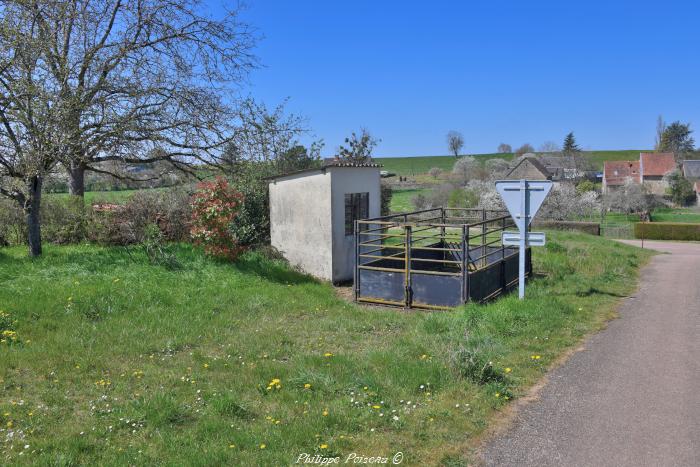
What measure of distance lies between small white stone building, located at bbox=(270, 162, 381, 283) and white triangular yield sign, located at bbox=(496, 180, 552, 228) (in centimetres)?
483

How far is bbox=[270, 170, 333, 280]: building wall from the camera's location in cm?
1361

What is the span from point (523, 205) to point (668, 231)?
33654 millimetres

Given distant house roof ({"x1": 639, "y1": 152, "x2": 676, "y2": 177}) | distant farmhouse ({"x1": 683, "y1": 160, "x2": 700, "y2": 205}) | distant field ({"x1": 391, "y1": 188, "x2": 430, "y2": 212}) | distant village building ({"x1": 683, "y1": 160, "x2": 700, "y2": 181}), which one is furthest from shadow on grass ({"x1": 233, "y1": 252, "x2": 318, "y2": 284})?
distant house roof ({"x1": 639, "y1": 152, "x2": 676, "y2": 177})

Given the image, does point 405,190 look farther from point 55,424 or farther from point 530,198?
point 55,424

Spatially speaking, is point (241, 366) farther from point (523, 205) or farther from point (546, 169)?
point (546, 169)

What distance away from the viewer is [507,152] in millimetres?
128750

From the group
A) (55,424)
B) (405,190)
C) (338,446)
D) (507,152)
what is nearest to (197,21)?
(55,424)

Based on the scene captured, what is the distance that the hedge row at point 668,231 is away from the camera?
37062 mm

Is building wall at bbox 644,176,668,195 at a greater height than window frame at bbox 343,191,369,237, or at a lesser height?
greater

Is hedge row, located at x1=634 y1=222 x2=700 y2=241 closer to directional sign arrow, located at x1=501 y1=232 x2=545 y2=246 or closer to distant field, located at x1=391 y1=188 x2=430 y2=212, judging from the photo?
distant field, located at x1=391 y1=188 x2=430 y2=212

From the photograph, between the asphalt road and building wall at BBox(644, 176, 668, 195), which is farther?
building wall at BBox(644, 176, 668, 195)

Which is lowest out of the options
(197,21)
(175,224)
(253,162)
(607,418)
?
(607,418)

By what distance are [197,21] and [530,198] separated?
1080 cm

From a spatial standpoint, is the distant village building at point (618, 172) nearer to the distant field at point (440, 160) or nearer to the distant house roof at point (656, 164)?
the distant house roof at point (656, 164)
